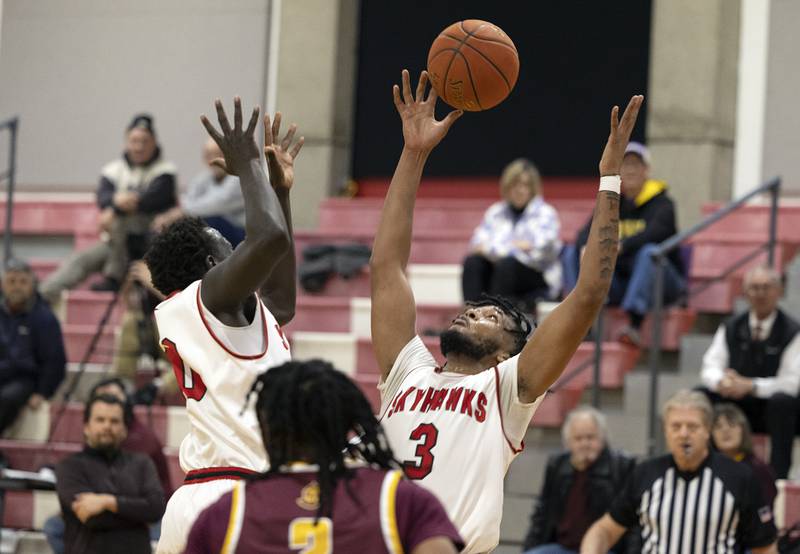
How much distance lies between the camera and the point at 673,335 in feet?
32.3

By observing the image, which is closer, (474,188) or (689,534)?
(689,534)

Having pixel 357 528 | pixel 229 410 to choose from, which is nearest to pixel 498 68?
pixel 229 410

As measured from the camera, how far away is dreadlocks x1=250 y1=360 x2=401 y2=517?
3.34 meters

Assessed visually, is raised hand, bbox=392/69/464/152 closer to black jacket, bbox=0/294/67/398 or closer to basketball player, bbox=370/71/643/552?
basketball player, bbox=370/71/643/552

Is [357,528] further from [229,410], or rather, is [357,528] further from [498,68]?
[498,68]

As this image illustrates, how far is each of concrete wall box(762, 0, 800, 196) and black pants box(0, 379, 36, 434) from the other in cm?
533

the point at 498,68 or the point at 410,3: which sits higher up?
the point at 410,3

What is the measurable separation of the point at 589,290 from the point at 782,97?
23.2 ft

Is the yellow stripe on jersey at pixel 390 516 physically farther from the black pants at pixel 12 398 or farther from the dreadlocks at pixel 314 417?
the black pants at pixel 12 398

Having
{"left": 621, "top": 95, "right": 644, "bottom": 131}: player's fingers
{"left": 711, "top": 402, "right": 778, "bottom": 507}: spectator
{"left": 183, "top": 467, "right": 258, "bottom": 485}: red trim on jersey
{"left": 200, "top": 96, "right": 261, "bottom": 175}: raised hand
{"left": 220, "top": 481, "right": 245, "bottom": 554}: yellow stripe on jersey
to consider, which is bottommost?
{"left": 711, "top": 402, "right": 778, "bottom": 507}: spectator

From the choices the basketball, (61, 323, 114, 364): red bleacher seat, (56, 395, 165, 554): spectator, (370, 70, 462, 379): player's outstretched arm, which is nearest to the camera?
(370, 70, 462, 379): player's outstretched arm

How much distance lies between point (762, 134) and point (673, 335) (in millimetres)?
2088

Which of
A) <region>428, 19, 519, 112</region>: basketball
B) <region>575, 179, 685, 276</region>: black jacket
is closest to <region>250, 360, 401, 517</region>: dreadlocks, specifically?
<region>428, 19, 519, 112</region>: basketball

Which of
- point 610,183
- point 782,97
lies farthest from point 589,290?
point 782,97
